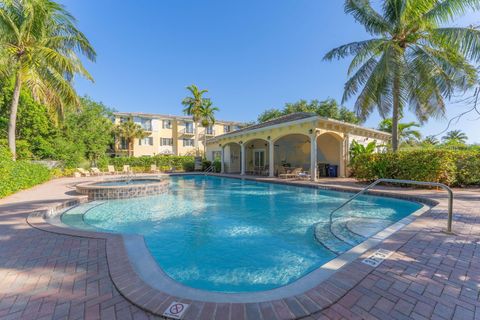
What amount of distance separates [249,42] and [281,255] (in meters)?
17.5

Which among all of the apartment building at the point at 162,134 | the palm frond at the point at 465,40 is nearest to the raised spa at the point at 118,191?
the palm frond at the point at 465,40

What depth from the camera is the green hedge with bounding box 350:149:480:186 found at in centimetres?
1061

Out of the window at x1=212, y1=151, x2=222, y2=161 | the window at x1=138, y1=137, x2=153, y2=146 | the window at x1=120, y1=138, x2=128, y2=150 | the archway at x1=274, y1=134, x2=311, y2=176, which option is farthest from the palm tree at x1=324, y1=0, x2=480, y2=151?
the window at x1=120, y1=138, x2=128, y2=150

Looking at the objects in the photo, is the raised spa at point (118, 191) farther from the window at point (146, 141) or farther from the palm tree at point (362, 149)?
the window at point (146, 141)

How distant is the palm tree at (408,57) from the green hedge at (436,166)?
1.38m

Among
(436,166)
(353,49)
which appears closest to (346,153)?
(436,166)

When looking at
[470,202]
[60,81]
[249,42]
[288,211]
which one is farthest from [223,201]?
[249,42]

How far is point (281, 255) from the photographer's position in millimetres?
4465

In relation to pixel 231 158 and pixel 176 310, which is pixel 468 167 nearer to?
pixel 176 310

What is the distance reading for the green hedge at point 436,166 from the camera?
10609 mm

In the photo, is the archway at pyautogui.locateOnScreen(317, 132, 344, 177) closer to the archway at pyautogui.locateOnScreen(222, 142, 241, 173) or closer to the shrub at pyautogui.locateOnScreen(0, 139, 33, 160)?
the archway at pyautogui.locateOnScreen(222, 142, 241, 173)

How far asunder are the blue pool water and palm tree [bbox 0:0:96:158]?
8655 millimetres

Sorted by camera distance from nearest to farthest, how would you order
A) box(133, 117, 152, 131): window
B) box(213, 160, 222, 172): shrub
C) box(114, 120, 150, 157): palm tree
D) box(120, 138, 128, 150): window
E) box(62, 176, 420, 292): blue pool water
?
1. box(62, 176, 420, 292): blue pool water
2. box(213, 160, 222, 172): shrub
3. box(114, 120, 150, 157): palm tree
4. box(120, 138, 128, 150): window
5. box(133, 117, 152, 131): window

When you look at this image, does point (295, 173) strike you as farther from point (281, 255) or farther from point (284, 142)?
point (281, 255)
